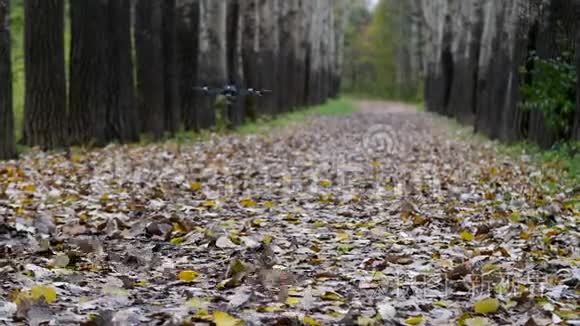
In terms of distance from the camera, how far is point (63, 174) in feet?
32.3

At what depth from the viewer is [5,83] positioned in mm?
10969

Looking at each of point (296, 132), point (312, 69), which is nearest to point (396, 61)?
point (312, 69)

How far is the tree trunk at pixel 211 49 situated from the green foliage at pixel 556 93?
26.4ft

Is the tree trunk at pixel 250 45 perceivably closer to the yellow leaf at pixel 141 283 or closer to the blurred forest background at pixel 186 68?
the blurred forest background at pixel 186 68

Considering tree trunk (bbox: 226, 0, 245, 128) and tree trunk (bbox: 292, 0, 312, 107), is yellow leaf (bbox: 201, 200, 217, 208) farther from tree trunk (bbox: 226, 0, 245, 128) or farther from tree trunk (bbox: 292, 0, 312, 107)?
tree trunk (bbox: 292, 0, 312, 107)

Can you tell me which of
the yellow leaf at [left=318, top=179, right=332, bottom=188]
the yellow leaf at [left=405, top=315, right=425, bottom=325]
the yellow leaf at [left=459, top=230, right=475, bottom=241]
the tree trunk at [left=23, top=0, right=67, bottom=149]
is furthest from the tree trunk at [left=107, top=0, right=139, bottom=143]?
the yellow leaf at [left=405, top=315, right=425, bottom=325]

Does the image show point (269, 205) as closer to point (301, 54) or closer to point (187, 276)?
point (187, 276)

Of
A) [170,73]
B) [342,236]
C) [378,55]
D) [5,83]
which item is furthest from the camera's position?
[378,55]

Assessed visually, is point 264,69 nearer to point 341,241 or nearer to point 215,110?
point 215,110

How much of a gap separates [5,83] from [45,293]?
7513 mm

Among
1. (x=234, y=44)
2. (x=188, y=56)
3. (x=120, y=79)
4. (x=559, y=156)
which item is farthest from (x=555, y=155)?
(x=234, y=44)

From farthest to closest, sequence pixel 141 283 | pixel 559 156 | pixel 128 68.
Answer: pixel 128 68 < pixel 559 156 < pixel 141 283

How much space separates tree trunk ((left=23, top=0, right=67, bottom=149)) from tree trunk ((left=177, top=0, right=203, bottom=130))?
5450 millimetres

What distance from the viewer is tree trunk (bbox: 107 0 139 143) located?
1416 cm
